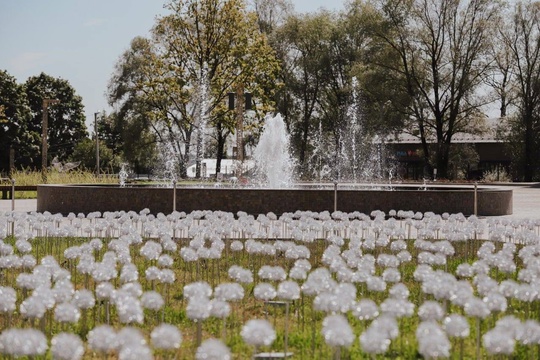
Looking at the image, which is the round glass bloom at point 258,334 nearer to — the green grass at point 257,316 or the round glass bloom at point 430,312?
the green grass at point 257,316

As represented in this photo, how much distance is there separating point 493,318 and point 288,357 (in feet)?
6.86

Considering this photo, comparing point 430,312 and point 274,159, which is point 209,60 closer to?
point 274,159

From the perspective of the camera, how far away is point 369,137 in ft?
161

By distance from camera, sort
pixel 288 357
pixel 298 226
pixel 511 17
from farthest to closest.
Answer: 1. pixel 511 17
2. pixel 298 226
3. pixel 288 357

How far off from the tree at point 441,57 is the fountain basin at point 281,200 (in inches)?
1148

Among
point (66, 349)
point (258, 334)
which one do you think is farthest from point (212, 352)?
point (66, 349)

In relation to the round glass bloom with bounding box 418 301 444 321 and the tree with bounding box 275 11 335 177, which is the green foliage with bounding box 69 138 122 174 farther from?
the round glass bloom with bounding box 418 301 444 321

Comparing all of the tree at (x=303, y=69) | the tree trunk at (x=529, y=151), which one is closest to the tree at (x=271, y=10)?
the tree at (x=303, y=69)

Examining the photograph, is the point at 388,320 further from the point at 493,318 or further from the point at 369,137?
the point at 369,137

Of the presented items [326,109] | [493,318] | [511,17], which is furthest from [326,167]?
[493,318]

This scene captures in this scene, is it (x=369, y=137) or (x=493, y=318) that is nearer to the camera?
(x=493, y=318)

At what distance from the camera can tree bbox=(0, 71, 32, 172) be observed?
5919cm

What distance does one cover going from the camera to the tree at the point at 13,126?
194 feet

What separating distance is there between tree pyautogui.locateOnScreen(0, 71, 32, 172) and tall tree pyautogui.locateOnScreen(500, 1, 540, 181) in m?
36.6
